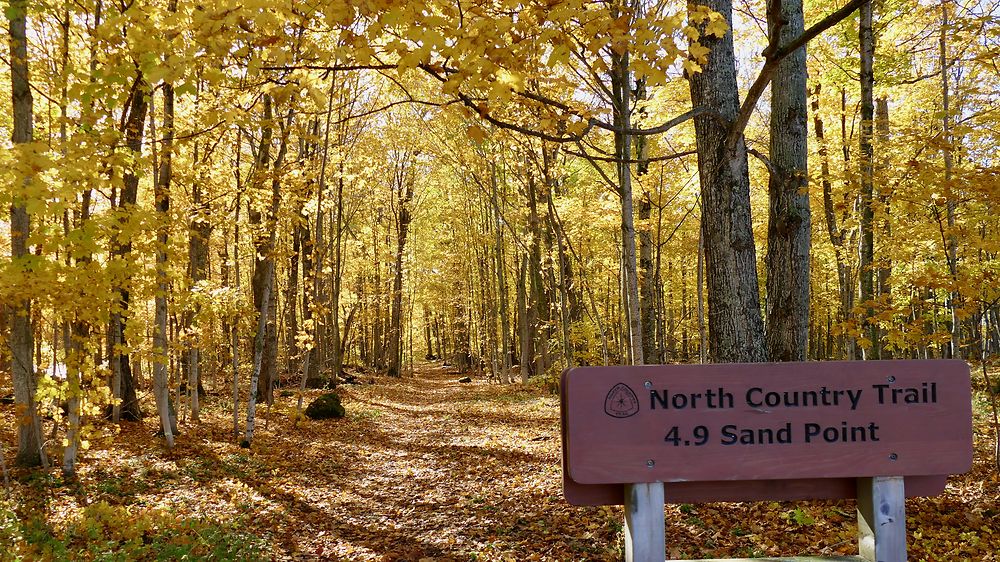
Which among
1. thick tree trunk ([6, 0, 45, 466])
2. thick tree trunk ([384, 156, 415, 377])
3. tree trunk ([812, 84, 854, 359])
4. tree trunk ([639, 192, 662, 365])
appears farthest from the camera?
thick tree trunk ([384, 156, 415, 377])

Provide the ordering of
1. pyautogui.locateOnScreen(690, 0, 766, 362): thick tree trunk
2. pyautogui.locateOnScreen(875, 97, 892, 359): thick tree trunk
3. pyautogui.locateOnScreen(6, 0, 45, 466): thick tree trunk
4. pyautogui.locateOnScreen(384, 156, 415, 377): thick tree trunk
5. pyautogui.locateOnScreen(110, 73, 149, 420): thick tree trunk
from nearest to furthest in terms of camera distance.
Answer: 1. pyautogui.locateOnScreen(690, 0, 766, 362): thick tree trunk
2. pyautogui.locateOnScreen(6, 0, 45, 466): thick tree trunk
3. pyautogui.locateOnScreen(875, 97, 892, 359): thick tree trunk
4. pyautogui.locateOnScreen(110, 73, 149, 420): thick tree trunk
5. pyautogui.locateOnScreen(384, 156, 415, 377): thick tree trunk

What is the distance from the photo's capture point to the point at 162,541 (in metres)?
5.94

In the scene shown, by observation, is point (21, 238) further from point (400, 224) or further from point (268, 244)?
point (400, 224)

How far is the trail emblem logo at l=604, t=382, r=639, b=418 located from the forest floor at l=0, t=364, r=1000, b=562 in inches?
142

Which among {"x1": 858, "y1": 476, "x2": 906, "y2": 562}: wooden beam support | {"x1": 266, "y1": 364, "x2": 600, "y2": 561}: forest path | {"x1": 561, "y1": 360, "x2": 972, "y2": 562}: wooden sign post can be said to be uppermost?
{"x1": 561, "y1": 360, "x2": 972, "y2": 562}: wooden sign post

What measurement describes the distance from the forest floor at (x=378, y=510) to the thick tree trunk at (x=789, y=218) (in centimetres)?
179

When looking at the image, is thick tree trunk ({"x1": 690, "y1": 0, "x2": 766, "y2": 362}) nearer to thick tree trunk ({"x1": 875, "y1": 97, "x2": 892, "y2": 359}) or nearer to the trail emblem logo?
the trail emblem logo

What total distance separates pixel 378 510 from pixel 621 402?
6.05m

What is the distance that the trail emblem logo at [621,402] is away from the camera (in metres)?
2.25

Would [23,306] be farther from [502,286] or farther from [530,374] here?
[530,374]

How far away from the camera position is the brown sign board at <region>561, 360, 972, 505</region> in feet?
7.34

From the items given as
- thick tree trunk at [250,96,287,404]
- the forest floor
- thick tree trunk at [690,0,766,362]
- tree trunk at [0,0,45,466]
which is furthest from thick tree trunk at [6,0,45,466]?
thick tree trunk at [690,0,766,362]

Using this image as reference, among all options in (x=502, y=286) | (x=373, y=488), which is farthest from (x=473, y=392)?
(x=373, y=488)

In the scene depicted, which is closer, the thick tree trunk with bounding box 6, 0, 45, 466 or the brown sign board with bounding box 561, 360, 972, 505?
the brown sign board with bounding box 561, 360, 972, 505
